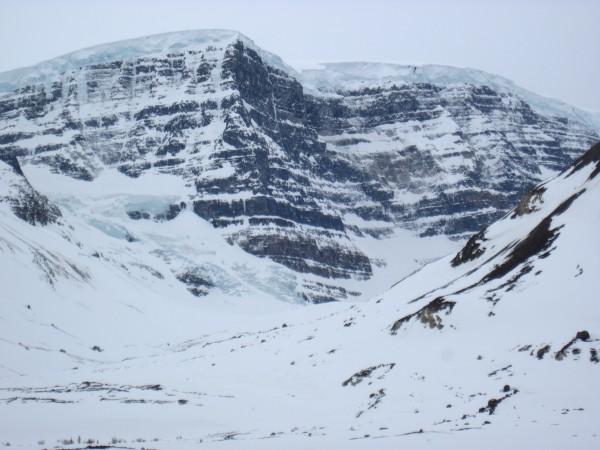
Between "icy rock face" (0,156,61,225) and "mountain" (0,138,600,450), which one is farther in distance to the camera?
"icy rock face" (0,156,61,225)

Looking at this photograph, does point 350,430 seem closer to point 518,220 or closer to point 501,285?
point 501,285

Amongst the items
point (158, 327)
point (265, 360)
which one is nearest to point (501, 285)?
point (265, 360)

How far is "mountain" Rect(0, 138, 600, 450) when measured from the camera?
57.5 feet

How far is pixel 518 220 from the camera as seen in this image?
37.5m

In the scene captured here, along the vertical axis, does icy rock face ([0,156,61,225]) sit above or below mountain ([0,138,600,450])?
below

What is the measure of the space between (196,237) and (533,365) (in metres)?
157

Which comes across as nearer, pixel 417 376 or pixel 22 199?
pixel 417 376

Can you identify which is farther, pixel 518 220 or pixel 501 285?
pixel 518 220

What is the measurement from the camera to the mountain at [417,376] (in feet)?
57.5

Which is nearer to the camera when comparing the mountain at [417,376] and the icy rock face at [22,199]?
the mountain at [417,376]

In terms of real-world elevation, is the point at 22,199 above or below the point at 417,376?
below

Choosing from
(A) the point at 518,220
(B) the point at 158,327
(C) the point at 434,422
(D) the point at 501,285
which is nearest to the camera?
(C) the point at 434,422

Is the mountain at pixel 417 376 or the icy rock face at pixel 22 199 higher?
the mountain at pixel 417 376

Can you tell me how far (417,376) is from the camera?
24422 mm
